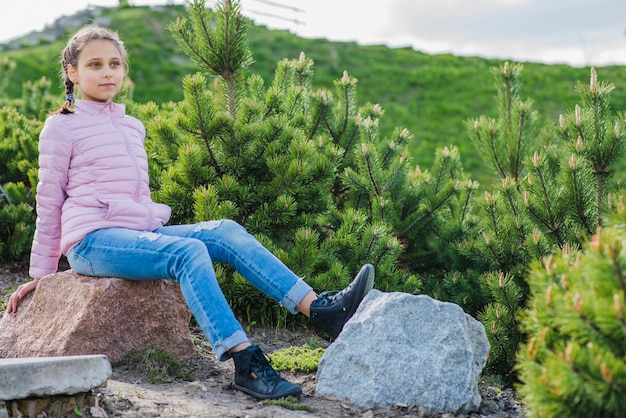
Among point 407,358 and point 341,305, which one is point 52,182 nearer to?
point 341,305

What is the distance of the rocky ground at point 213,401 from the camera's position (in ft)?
9.25

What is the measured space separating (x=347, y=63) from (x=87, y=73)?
43.3ft

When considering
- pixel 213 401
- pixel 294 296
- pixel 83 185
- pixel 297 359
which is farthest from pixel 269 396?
pixel 83 185

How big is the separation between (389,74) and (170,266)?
13.3m

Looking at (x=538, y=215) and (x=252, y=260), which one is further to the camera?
(x=538, y=215)

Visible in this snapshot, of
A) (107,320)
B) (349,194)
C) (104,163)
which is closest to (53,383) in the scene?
(107,320)

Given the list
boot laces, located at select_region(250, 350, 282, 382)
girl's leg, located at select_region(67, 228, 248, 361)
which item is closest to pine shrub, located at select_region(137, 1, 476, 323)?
girl's leg, located at select_region(67, 228, 248, 361)

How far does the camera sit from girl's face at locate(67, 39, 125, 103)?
3.49 metres

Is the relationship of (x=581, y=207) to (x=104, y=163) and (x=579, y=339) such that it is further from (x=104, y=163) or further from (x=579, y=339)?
(x=104, y=163)

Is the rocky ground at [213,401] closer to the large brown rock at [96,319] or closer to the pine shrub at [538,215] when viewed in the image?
the large brown rock at [96,319]

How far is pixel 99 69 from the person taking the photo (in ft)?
11.5

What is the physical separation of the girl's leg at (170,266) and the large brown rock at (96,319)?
0.38 ft

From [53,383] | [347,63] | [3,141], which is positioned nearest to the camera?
[53,383]

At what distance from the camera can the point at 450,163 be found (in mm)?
5180
